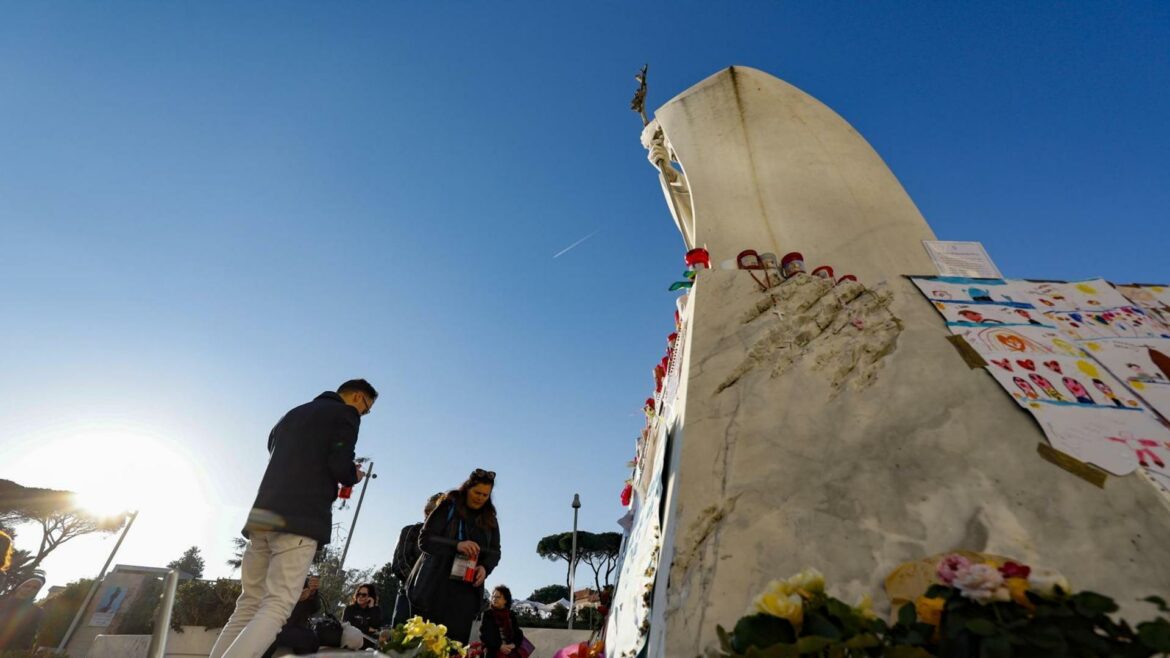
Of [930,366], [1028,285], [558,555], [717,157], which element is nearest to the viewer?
[930,366]

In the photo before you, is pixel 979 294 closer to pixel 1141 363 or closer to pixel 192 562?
pixel 1141 363

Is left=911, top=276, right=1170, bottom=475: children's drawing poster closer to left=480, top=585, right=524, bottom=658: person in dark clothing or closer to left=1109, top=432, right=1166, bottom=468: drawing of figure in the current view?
left=1109, top=432, right=1166, bottom=468: drawing of figure

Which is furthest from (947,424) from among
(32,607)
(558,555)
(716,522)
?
(558,555)

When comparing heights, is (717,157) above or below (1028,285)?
above

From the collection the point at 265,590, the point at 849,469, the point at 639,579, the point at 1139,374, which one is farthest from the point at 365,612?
the point at 1139,374

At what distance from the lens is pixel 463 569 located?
3666mm

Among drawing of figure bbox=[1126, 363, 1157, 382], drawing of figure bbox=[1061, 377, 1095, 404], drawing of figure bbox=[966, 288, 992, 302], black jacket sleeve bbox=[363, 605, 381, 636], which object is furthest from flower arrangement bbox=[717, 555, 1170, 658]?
black jacket sleeve bbox=[363, 605, 381, 636]

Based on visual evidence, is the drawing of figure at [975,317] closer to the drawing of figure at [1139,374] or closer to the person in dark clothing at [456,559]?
the drawing of figure at [1139,374]

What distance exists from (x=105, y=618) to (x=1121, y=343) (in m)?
18.3

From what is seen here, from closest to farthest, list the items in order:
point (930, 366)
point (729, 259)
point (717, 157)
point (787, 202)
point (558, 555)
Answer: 1. point (930, 366)
2. point (729, 259)
3. point (787, 202)
4. point (717, 157)
5. point (558, 555)

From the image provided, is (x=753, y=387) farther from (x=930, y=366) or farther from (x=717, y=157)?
(x=717, y=157)

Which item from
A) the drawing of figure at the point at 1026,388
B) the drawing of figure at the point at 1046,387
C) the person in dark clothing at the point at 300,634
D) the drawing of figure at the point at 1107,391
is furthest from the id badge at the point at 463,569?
the drawing of figure at the point at 1107,391

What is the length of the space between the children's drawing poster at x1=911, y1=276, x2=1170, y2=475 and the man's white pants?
3.87m

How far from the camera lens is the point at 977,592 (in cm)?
128
